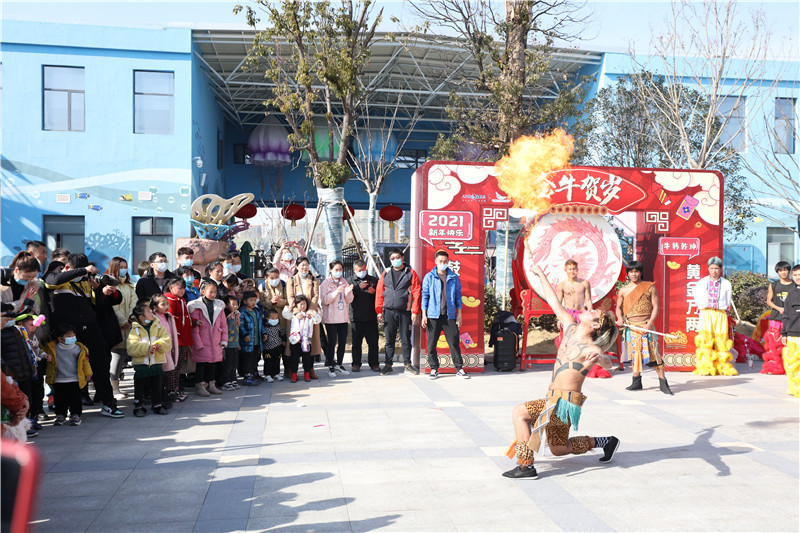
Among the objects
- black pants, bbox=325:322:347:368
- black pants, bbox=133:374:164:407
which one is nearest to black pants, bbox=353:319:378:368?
black pants, bbox=325:322:347:368

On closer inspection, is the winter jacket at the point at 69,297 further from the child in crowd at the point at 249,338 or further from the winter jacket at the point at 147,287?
the child in crowd at the point at 249,338

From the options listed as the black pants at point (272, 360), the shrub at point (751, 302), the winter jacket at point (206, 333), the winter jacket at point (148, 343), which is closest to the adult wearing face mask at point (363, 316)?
the black pants at point (272, 360)

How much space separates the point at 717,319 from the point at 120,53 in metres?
18.3

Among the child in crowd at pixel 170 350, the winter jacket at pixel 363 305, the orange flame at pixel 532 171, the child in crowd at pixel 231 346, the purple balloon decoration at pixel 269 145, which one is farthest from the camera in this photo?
the purple balloon decoration at pixel 269 145

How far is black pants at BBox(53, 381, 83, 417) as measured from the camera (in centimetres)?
707

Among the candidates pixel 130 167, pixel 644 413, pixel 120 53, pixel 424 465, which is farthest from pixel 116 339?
pixel 120 53

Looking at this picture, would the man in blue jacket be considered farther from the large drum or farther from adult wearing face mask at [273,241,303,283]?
adult wearing face mask at [273,241,303,283]

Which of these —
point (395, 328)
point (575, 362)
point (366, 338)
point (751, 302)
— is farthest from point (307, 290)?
point (751, 302)

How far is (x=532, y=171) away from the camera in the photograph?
1101 centimetres

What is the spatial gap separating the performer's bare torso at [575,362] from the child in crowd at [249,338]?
5130 millimetres

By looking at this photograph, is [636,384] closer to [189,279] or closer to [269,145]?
[189,279]

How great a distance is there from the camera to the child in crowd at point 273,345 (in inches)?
386

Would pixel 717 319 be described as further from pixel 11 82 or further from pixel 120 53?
pixel 11 82

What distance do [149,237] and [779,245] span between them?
21914 millimetres
